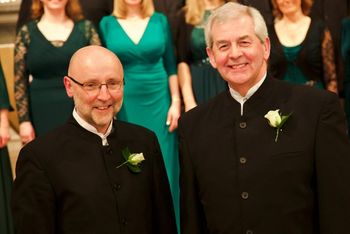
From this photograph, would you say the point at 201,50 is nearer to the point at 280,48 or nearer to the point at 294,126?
the point at 280,48

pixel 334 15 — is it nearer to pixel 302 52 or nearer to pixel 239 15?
pixel 302 52

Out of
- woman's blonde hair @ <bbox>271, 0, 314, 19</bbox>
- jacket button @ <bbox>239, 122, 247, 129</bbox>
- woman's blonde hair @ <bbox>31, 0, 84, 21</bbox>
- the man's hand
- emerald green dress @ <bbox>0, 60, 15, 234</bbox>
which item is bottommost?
emerald green dress @ <bbox>0, 60, 15, 234</bbox>

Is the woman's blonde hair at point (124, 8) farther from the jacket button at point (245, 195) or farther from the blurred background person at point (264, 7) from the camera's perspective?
the jacket button at point (245, 195)

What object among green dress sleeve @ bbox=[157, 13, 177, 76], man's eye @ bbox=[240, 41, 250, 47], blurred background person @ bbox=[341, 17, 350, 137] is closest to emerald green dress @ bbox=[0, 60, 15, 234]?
green dress sleeve @ bbox=[157, 13, 177, 76]

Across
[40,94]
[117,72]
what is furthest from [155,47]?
[117,72]

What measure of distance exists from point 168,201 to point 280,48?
2041 millimetres

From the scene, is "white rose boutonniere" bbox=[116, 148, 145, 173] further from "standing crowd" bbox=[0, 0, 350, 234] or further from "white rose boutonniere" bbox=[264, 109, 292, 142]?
"white rose boutonniere" bbox=[264, 109, 292, 142]

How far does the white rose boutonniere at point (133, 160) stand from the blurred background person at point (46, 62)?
5.67 feet

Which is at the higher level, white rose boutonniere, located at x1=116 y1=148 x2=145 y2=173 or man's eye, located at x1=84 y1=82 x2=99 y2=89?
man's eye, located at x1=84 y1=82 x2=99 y2=89

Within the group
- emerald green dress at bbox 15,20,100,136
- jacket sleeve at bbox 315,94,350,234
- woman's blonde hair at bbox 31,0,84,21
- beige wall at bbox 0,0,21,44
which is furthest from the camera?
beige wall at bbox 0,0,21,44

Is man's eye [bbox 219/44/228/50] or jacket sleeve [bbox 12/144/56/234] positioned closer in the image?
jacket sleeve [bbox 12/144/56/234]

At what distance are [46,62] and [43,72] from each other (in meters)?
0.08

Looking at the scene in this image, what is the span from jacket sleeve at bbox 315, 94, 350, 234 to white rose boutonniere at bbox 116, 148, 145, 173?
0.72m

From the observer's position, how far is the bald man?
8.79 ft
